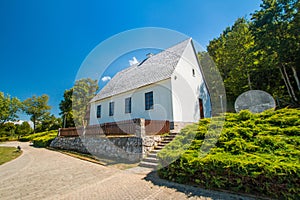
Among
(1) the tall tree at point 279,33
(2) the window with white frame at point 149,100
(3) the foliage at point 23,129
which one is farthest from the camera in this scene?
(3) the foliage at point 23,129

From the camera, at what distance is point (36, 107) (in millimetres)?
34156

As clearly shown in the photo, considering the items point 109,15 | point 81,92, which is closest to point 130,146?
point 109,15

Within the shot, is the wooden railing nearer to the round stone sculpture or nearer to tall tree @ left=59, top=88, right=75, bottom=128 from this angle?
the round stone sculpture

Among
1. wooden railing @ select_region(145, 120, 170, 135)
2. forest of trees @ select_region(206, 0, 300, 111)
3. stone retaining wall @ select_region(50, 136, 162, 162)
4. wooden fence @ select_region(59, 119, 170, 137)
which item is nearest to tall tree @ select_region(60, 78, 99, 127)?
stone retaining wall @ select_region(50, 136, 162, 162)

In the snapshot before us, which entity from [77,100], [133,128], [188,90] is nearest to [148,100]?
[188,90]

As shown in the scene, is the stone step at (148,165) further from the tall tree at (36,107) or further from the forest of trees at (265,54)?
the tall tree at (36,107)

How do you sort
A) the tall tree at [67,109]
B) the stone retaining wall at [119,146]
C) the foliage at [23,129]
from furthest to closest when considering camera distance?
the foliage at [23,129]
the tall tree at [67,109]
the stone retaining wall at [119,146]

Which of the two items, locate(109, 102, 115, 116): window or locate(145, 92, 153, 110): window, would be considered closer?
locate(145, 92, 153, 110): window

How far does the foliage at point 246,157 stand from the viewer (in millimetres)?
2941

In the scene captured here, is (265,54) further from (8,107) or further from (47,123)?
(8,107)

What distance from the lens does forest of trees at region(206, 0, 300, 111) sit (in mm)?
14172

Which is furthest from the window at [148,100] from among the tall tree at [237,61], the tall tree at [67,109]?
the tall tree at [67,109]

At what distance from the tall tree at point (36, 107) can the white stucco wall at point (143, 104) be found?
28.5 meters

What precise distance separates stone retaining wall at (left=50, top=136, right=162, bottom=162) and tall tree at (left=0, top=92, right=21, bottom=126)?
28119 mm
